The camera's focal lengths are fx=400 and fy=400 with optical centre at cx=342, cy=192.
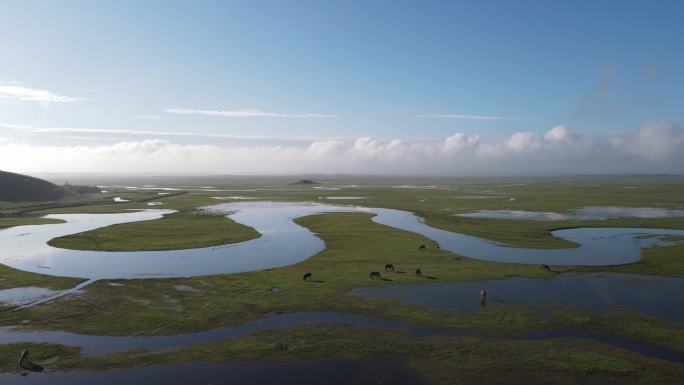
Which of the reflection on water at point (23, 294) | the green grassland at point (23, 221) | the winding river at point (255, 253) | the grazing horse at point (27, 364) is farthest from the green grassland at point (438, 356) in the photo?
the green grassland at point (23, 221)

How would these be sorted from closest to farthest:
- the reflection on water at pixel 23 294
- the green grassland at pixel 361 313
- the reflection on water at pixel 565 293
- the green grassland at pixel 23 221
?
1. the green grassland at pixel 361 313
2. the reflection on water at pixel 565 293
3. the reflection on water at pixel 23 294
4. the green grassland at pixel 23 221

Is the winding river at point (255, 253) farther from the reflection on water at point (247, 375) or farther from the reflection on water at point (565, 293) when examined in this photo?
the reflection on water at point (247, 375)

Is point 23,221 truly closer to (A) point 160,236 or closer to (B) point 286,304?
(A) point 160,236

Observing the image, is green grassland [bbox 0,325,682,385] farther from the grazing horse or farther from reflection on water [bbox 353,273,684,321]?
reflection on water [bbox 353,273,684,321]

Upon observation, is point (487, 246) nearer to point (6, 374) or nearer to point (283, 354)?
point (283, 354)

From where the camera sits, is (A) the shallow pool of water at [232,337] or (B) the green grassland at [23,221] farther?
(B) the green grassland at [23,221]

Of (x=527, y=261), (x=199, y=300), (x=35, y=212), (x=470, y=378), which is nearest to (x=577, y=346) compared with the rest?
(x=470, y=378)

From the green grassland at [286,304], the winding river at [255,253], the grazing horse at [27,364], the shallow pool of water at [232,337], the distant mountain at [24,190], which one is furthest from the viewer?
the distant mountain at [24,190]
